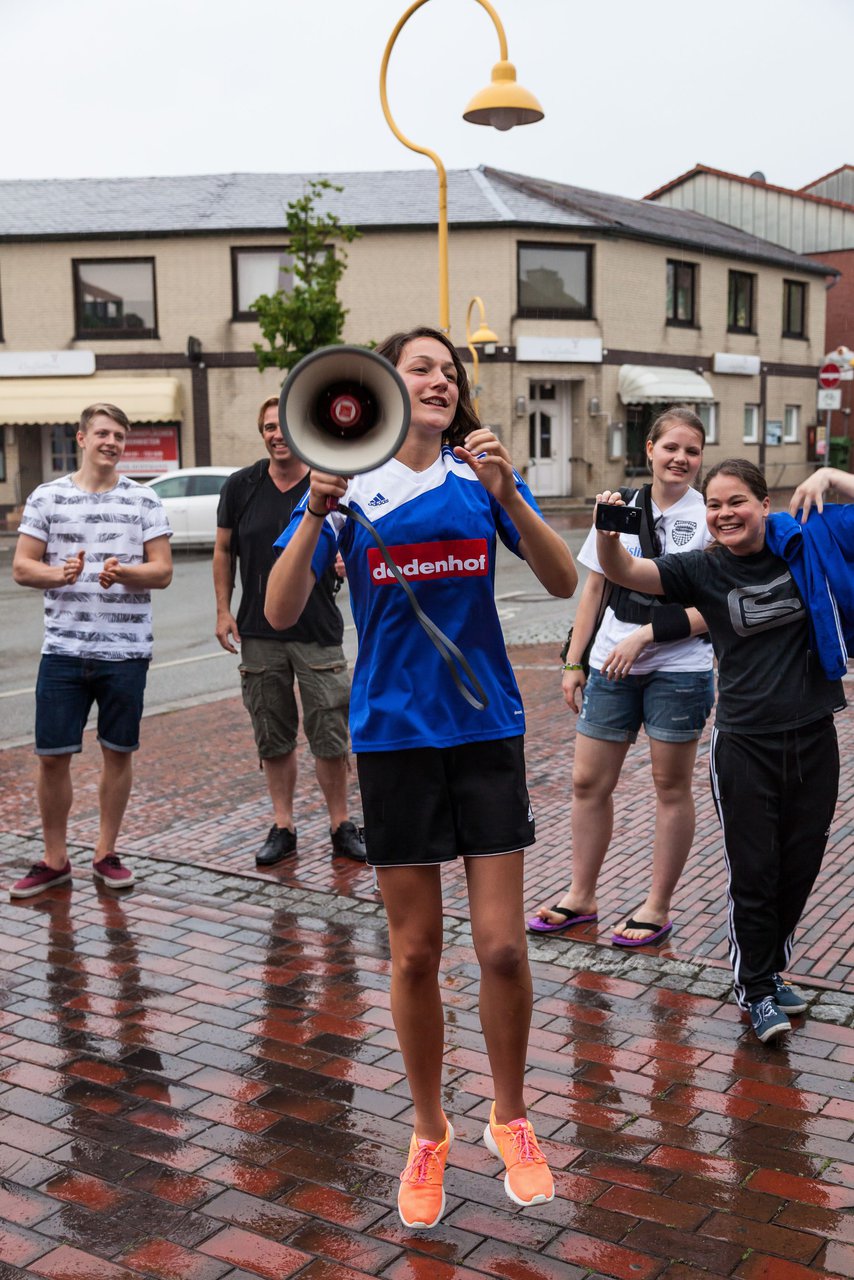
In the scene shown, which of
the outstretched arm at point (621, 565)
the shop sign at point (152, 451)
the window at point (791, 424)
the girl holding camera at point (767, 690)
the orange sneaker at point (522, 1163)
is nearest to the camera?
the orange sneaker at point (522, 1163)

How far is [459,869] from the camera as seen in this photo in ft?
18.6

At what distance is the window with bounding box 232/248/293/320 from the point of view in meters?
31.0

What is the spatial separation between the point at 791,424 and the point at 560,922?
Result: 3695 cm

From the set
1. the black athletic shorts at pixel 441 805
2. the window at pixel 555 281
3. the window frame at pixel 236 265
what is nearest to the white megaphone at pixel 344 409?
the black athletic shorts at pixel 441 805

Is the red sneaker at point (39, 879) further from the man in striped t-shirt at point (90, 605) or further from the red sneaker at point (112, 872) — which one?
the red sneaker at point (112, 872)

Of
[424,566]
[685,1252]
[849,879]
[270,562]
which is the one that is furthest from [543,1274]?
[270,562]

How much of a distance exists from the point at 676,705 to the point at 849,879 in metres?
1.36

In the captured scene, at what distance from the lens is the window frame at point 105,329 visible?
31391 mm

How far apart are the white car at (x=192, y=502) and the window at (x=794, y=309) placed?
21.9 m

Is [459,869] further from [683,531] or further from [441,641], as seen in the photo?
[441,641]

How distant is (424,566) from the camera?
2.99 metres

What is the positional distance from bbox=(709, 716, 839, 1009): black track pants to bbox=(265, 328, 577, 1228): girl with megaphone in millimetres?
1085

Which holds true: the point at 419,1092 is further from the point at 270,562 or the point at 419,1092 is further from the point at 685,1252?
the point at 270,562

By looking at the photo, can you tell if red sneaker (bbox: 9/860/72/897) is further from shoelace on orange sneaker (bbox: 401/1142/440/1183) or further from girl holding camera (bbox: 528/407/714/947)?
shoelace on orange sneaker (bbox: 401/1142/440/1183)
